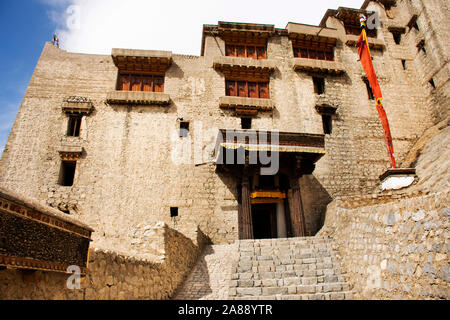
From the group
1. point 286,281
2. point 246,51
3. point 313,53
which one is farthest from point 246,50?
point 286,281

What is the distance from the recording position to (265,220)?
15148mm

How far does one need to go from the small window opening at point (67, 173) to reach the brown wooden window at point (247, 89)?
29.9 ft

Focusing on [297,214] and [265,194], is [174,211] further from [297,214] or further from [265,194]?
[297,214]

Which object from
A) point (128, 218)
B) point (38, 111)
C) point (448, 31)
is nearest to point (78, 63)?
point (38, 111)

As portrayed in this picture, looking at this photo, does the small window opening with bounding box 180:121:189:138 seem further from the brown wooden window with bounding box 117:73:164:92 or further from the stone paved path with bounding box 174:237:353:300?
the stone paved path with bounding box 174:237:353:300

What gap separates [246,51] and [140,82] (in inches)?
262

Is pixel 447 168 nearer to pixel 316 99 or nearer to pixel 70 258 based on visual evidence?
pixel 316 99

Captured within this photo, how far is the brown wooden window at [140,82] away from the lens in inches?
616

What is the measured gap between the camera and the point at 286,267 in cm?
803

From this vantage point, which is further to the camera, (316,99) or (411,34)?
(411,34)

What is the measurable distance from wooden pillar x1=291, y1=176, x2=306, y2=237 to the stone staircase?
1875 mm

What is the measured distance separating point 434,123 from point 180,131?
14890 mm
